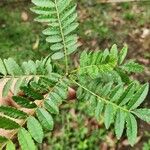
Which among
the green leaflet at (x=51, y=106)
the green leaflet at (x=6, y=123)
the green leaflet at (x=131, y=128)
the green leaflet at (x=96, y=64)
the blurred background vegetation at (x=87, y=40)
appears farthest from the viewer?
the blurred background vegetation at (x=87, y=40)

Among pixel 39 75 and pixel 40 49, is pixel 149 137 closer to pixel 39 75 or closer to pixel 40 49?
pixel 40 49

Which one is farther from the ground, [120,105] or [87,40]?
[120,105]

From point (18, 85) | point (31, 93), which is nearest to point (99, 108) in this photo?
point (31, 93)

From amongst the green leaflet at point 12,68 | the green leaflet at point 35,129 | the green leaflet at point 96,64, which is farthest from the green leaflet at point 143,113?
the green leaflet at point 12,68

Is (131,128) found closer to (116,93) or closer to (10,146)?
(116,93)

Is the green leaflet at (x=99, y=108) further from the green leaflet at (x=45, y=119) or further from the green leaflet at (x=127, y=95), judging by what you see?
the green leaflet at (x=45, y=119)

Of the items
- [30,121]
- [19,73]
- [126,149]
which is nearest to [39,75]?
[19,73]
